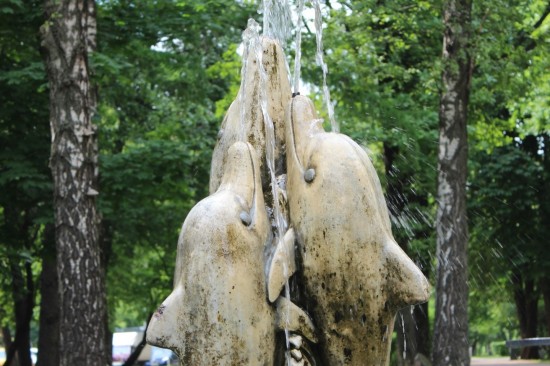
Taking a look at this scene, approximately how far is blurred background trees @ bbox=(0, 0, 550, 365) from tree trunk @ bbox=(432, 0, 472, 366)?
13.0 inches

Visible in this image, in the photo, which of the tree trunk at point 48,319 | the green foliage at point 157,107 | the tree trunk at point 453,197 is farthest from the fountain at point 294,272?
the tree trunk at point 48,319

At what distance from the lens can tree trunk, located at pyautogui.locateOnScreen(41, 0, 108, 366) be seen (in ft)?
34.9

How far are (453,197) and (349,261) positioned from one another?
28.5 feet

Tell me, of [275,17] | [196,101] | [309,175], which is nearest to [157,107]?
[196,101]

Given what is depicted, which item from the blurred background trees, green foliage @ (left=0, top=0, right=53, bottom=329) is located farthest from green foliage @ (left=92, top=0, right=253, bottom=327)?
green foliage @ (left=0, top=0, right=53, bottom=329)

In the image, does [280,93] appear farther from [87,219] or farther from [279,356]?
[87,219]

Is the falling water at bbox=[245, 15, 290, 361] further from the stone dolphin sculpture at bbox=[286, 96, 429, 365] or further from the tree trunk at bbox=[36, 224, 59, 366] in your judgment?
the tree trunk at bbox=[36, 224, 59, 366]

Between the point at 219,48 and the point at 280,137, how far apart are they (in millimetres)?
16031

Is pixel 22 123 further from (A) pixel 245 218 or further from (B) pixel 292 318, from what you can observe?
(B) pixel 292 318

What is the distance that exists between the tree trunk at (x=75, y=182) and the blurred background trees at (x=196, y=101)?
3.51 ft

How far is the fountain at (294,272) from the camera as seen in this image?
5.34 metres

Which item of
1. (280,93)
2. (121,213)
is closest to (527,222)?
(121,213)

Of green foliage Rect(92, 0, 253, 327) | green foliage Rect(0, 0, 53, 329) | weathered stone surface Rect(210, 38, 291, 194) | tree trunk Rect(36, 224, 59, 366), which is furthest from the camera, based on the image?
tree trunk Rect(36, 224, 59, 366)

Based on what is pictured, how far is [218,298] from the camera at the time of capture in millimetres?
5316
